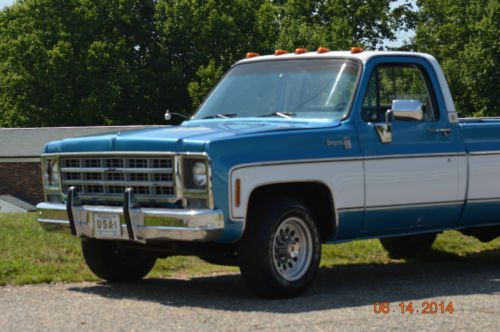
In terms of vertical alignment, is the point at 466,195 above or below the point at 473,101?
above

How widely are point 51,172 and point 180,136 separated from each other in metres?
1.62

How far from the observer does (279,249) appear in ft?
28.5

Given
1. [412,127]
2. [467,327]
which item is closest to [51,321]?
[467,327]

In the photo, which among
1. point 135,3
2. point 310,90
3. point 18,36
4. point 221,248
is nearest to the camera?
point 221,248

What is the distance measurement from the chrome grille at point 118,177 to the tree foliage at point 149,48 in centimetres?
5818

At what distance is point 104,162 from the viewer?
351 inches

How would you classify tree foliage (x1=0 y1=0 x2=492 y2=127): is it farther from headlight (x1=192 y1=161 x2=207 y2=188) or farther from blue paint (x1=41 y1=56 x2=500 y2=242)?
headlight (x1=192 y1=161 x2=207 y2=188)

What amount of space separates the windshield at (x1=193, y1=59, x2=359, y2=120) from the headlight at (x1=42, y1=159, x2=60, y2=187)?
1476mm

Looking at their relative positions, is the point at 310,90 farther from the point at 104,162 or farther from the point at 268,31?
the point at 268,31

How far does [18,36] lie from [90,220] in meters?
62.7

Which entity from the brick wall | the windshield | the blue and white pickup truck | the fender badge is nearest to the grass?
the blue and white pickup truck

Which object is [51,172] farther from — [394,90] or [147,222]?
[394,90]

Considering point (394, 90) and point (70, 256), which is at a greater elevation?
point (394, 90)
